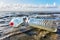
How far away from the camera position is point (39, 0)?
4.12m

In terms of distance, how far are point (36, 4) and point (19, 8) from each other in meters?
0.29

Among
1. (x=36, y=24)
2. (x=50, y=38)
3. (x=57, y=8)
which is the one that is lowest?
(x=50, y=38)

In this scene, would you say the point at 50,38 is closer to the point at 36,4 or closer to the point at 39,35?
the point at 39,35

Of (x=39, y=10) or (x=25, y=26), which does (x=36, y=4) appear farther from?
(x=25, y=26)

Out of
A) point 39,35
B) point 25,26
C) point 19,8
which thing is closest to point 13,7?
point 19,8

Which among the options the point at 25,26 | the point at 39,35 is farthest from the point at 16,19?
the point at 39,35

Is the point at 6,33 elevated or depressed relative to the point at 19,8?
depressed

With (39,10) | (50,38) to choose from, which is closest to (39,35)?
(50,38)

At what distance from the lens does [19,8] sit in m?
4.14

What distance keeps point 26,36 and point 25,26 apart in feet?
0.61

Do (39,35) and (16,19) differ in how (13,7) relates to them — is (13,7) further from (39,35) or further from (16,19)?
(39,35)

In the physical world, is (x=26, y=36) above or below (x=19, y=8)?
below

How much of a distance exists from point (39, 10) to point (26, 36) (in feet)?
1.67

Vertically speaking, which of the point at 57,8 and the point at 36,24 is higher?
the point at 57,8
